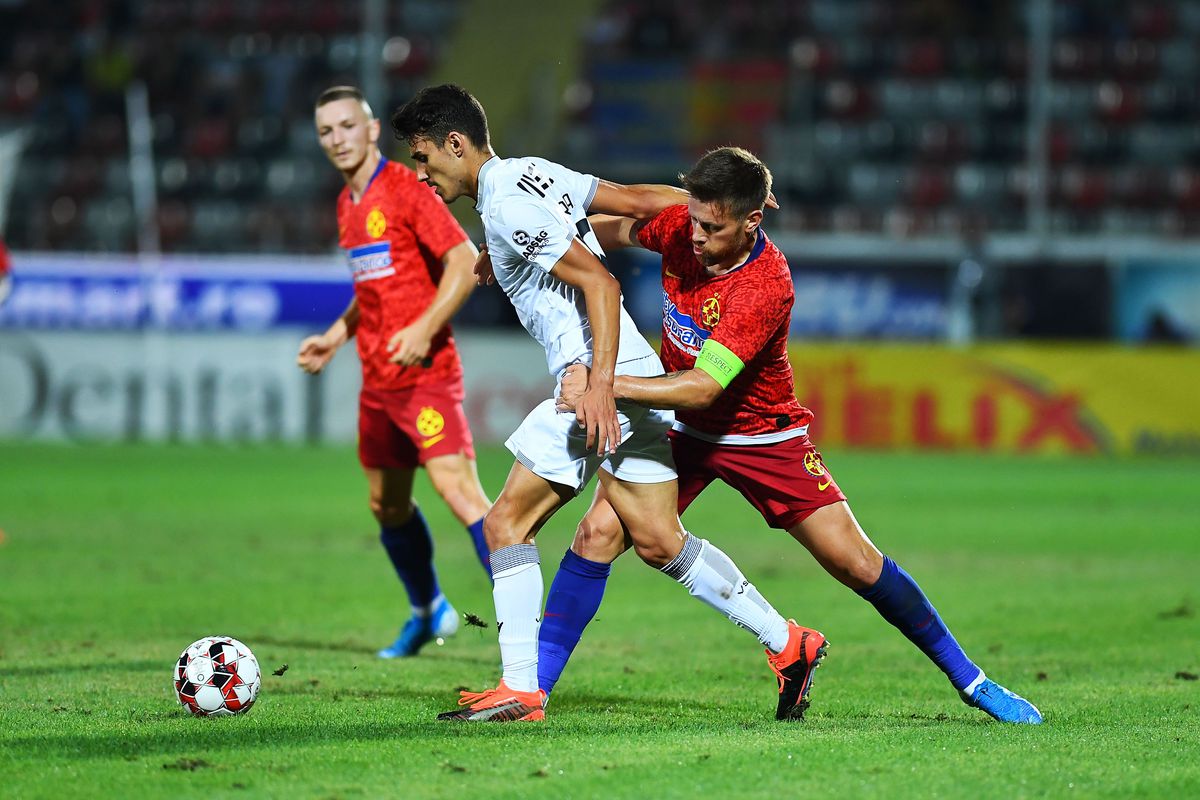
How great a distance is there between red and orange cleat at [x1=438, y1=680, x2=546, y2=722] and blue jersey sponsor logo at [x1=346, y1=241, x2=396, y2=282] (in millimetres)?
2653

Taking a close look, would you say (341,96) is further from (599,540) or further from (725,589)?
(725,589)

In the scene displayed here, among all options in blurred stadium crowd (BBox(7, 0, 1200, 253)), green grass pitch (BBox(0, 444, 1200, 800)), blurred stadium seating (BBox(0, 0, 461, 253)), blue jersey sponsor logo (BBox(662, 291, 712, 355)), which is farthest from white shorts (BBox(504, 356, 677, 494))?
blurred stadium seating (BBox(0, 0, 461, 253))

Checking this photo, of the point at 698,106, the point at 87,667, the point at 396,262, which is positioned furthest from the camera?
the point at 698,106

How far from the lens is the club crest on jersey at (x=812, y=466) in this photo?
5.75m

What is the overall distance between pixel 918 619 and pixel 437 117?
8.25 ft

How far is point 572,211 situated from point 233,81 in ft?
81.5

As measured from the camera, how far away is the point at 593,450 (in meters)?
5.55

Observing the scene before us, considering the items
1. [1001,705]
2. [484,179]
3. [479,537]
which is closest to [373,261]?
[479,537]

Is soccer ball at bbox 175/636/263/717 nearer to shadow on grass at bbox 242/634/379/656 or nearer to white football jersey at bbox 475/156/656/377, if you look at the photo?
white football jersey at bbox 475/156/656/377

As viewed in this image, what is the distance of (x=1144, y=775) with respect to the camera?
15.5 feet

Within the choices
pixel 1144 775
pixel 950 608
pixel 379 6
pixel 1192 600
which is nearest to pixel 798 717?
pixel 1144 775

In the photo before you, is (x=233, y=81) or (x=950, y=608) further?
(x=233, y=81)

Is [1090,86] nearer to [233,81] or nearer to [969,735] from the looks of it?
[233,81]

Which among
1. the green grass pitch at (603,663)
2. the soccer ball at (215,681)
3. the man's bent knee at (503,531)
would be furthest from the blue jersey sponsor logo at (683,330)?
the soccer ball at (215,681)
